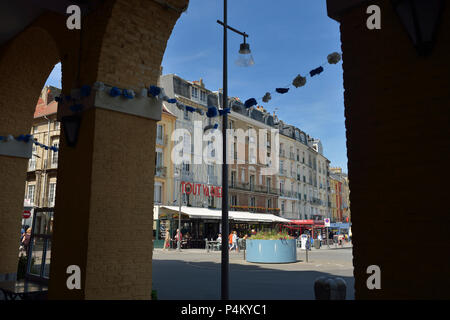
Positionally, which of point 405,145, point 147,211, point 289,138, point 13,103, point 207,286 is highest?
point 289,138

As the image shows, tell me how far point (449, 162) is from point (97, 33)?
5034 millimetres

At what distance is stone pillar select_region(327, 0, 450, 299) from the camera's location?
8.73 ft

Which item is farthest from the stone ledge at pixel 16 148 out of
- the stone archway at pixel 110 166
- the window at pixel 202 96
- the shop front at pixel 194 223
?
the window at pixel 202 96

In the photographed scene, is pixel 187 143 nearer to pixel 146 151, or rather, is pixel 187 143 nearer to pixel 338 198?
pixel 146 151

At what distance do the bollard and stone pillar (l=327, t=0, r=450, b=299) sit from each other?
213 cm

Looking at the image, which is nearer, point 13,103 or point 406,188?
point 406,188

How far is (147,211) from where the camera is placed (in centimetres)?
564

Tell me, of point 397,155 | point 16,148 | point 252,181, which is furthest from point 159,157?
point 397,155

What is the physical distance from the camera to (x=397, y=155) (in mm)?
2887

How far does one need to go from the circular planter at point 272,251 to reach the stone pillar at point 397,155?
13146mm

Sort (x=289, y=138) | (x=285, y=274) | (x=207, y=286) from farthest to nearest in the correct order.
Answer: (x=289, y=138) < (x=285, y=274) < (x=207, y=286)

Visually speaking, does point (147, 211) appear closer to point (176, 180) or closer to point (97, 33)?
point (97, 33)

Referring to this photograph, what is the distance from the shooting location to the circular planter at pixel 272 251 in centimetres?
1578

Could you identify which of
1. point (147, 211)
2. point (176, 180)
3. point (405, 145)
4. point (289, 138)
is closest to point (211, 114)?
point (147, 211)
